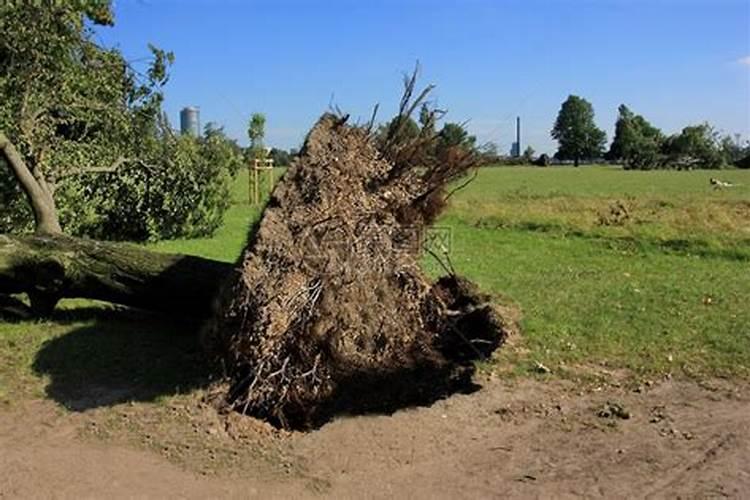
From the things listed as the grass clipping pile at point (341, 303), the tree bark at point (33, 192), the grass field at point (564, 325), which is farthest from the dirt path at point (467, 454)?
the tree bark at point (33, 192)

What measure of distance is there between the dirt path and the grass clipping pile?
0.56m

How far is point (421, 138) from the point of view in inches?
309

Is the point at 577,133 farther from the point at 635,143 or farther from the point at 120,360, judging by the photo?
the point at 120,360

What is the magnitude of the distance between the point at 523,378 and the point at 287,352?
2.05m

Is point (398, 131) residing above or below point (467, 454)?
above

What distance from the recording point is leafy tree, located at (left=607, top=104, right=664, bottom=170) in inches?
3802

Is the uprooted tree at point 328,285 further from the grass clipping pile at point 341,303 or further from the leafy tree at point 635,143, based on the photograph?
the leafy tree at point 635,143

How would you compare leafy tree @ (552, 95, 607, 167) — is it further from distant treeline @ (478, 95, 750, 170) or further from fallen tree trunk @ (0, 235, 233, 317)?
fallen tree trunk @ (0, 235, 233, 317)

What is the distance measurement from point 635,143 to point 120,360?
348 feet

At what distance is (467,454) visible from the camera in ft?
16.7

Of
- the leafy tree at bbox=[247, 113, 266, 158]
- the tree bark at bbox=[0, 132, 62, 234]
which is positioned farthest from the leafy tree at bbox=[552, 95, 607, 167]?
the tree bark at bbox=[0, 132, 62, 234]

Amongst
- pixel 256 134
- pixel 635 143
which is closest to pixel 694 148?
pixel 635 143

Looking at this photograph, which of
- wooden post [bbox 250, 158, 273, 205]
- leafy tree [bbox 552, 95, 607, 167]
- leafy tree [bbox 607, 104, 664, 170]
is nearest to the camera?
wooden post [bbox 250, 158, 273, 205]

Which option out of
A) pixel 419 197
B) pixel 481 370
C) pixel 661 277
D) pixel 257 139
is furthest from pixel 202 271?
pixel 257 139
